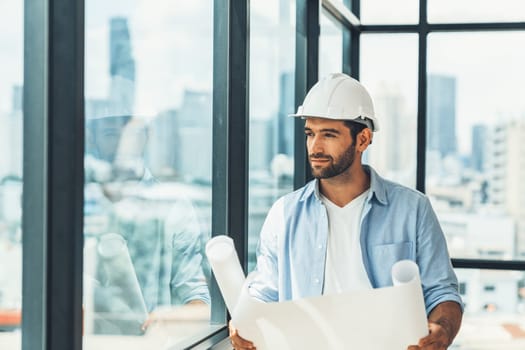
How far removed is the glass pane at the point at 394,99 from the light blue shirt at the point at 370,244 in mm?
2699

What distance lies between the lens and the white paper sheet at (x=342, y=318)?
1887mm

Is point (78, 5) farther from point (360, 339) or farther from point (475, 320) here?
point (475, 320)

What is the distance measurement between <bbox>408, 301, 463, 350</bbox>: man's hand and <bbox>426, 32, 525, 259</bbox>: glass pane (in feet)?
9.43

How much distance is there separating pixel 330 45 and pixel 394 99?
0.75 meters

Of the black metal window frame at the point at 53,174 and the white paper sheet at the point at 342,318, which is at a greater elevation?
the black metal window frame at the point at 53,174

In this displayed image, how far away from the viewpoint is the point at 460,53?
5059mm

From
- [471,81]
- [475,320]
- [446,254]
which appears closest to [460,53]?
[471,81]

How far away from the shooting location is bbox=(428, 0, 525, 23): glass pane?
5.00 metres

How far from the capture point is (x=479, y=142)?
5012 mm

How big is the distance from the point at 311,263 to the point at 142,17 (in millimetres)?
757

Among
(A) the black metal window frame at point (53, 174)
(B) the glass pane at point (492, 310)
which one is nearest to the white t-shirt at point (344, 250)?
(A) the black metal window frame at point (53, 174)

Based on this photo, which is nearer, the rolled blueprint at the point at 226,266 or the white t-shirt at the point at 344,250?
the rolled blueprint at the point at 226,266

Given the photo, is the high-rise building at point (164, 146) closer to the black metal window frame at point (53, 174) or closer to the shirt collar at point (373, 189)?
the shirt collar at point (373, 189)

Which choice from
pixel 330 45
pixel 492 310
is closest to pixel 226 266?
pixel 330 45
